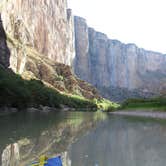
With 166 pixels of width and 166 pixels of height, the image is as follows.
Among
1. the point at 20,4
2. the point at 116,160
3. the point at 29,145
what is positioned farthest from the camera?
the point at 20,4

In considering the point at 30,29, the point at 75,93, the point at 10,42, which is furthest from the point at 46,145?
the point at 30,29

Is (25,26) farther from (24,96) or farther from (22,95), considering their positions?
(22,95)

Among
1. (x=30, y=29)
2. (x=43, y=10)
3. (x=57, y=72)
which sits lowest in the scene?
(x=57, y=72)

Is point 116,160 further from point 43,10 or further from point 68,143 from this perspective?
point 43,10

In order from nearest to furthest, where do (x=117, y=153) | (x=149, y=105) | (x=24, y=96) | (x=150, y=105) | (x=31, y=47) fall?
(x=117, y=153) < (x=24, y=96) < (x=150, y=105) < (x=149, y=105) < (x=31, y=47)

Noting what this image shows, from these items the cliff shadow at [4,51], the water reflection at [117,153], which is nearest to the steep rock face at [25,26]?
the cliff shadow at [4,51]

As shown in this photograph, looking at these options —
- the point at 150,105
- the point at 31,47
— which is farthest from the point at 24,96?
the point at 31,47

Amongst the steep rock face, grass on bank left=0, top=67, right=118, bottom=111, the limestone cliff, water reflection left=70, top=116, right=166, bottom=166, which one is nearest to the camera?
water reflection left=70, top=116, right=166, bottom=166

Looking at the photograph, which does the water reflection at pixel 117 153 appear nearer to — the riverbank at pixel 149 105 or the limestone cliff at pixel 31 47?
the riverbank at pixel 149 105

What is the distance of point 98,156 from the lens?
→ 15609 mm

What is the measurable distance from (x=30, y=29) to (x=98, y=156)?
540ft

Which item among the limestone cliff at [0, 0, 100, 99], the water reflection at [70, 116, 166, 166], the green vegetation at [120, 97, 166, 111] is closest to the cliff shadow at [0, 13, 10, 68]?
the limestone cliff at [0, 0, 100, 99]

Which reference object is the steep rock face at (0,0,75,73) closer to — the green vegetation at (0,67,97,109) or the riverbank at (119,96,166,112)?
the green vegetation at (0,67,97,109)

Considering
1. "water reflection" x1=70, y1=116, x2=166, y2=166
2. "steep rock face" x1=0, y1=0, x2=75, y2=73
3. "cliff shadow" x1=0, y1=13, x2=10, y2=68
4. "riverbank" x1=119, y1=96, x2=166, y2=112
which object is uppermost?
"steep rock face" x1=0, y1=0, x2=75, y2=73
